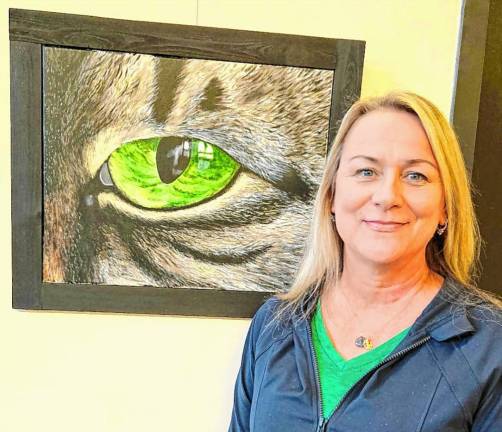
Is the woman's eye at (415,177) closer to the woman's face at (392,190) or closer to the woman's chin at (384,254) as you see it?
the woman's face at (392,190)

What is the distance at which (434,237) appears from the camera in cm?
104

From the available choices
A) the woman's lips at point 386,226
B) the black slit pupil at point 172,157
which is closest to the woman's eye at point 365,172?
the woman's lips at point 386,226

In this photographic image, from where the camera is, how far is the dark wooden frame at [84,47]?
3.59 ft

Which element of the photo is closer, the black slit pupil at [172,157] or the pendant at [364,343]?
the pendant at [364,343]

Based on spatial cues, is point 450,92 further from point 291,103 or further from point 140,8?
point 140,8

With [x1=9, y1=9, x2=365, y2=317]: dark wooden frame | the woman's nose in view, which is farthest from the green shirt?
[x1=9, y1=9, x2=365, y2=317]: dark wooden frame

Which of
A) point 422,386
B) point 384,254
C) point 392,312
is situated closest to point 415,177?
point 384,254

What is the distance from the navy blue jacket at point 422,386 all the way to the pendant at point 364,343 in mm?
69

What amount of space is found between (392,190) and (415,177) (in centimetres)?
6

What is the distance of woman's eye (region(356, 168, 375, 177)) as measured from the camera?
0.96 meters

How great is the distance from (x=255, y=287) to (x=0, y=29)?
87cm

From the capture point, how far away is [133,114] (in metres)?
1.14

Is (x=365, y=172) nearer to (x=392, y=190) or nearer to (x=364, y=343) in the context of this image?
(x=392, y=190)

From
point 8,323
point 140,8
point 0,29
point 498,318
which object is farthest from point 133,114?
point 498,318
